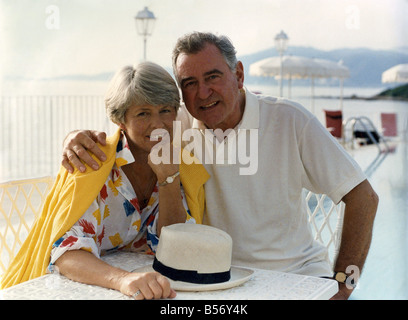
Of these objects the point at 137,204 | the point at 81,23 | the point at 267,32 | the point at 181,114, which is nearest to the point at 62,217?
the point at 137,204

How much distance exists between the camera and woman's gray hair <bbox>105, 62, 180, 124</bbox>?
1513 mm

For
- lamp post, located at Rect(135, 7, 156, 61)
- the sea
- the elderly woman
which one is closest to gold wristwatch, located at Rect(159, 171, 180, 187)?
the elderly woman

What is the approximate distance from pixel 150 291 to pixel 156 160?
0.53m

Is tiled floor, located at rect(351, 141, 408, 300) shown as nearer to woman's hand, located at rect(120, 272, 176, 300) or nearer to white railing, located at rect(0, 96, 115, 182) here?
woman's hand, located at rect(120, 272, 176, 300)

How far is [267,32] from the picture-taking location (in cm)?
1825

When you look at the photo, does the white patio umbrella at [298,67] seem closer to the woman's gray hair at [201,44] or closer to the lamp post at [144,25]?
the lamp post at [144,25]

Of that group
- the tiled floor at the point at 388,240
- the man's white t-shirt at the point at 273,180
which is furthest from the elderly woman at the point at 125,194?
the tiled floor at the point at 388,240

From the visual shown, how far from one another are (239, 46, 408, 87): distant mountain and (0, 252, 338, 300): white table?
41.1ft

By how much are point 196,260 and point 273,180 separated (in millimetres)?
670

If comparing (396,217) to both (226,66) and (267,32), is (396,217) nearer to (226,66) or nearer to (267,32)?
(226,66)

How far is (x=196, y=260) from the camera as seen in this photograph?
1.20 m

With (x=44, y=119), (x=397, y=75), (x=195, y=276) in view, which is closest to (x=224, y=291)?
(x=195, y=276)

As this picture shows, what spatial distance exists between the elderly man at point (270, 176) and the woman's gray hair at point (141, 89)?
0.20 meters

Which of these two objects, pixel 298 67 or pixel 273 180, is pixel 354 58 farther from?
pixel 273 180
